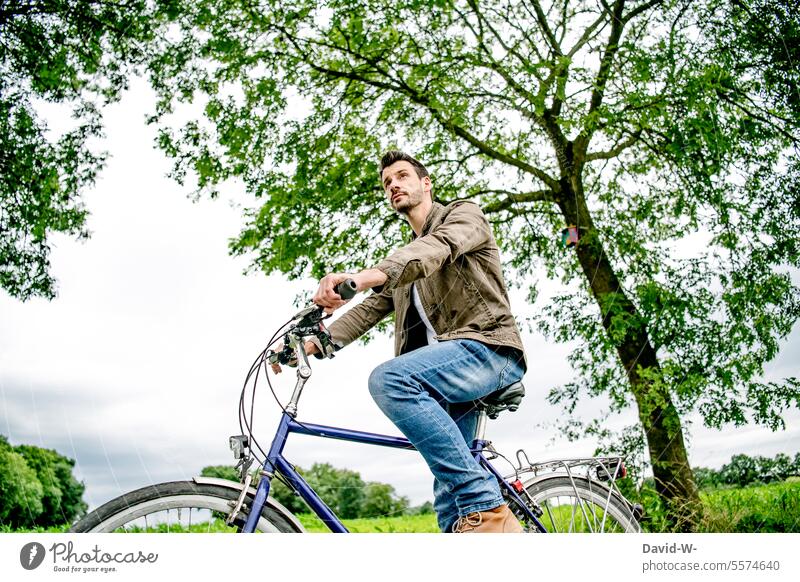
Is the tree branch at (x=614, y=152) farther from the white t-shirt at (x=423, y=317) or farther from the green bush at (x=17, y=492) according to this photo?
the green bush at (x=17, y=492)

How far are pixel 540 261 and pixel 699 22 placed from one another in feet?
3.90

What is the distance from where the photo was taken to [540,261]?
3352mm

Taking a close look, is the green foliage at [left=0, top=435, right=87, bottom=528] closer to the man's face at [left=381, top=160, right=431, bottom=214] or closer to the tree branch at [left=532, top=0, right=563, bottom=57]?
the man's face at [left=381, top=160, right=431, bottom=214]

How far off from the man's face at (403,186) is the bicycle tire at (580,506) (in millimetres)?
692

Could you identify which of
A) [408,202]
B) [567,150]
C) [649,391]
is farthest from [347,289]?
[567,150]

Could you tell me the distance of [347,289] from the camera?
3.80ft

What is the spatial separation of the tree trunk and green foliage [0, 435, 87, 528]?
6.43ft

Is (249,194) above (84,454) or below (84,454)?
above

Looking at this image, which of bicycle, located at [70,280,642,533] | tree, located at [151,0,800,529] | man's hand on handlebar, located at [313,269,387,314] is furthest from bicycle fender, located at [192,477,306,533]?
tree, located at [151,0,800,529]
